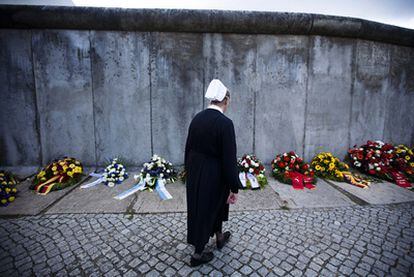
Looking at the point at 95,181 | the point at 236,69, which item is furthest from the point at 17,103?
the point at 236,69

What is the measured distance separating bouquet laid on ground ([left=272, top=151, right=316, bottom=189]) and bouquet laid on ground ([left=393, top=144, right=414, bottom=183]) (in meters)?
2.22

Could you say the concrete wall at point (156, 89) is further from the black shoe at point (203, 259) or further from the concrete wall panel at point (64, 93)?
the black shoe at point (203, 259)

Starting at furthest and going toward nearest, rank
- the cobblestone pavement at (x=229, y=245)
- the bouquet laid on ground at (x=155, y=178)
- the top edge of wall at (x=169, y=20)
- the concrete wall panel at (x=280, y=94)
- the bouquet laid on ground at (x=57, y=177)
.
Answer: the concrete wall panel at (x=280, y=94), the top edge of wall at (x=169, y=20), the bouquet laid on ground at (x=57, y=177), the bouquet laid on ground at (x=155, y=178), the cobblestone pavement at (x=229, y=245)

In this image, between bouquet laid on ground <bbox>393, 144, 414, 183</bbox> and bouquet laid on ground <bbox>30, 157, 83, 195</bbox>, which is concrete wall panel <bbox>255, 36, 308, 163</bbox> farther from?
bouquet laid on ground <bbox>30, 157, 83, 195</bbox>

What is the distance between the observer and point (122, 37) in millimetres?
4906

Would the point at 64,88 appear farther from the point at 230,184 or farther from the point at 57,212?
the point at 230,184

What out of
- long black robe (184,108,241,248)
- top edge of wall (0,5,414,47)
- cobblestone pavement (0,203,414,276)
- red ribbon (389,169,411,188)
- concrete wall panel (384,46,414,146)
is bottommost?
cobblestone pavement (0,203,414,276)

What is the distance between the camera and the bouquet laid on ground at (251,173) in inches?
168

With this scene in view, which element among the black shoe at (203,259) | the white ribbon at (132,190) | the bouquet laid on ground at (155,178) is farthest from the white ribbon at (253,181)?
the white ribbon at (132,190)

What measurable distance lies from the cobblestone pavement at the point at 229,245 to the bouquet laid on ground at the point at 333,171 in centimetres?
122

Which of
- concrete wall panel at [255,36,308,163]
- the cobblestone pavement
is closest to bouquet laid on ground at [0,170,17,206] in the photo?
the cobblestone pavement

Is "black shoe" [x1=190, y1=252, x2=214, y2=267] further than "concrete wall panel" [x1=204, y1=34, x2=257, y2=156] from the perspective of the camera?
No

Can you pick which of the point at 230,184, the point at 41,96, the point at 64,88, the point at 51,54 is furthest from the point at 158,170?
the point at 51,54

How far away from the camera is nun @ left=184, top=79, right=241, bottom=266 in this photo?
2.11 metres
